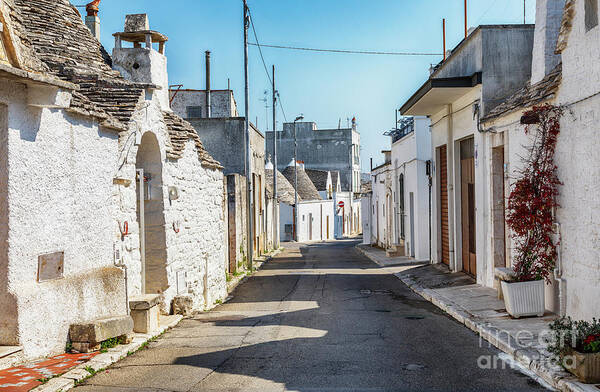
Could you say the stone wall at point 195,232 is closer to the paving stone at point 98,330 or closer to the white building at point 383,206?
the paving stone at point 98,330

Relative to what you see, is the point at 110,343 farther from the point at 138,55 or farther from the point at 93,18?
the point at 93,18

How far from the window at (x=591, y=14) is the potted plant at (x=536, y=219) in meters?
1.32

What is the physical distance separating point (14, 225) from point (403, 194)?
2064cm

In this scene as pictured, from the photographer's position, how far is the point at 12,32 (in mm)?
6566

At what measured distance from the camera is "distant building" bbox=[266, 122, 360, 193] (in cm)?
6506

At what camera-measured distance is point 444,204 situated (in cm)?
1778

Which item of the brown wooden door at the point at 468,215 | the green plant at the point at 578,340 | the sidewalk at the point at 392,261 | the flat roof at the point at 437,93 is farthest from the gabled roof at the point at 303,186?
the green plant at the point at 578,340

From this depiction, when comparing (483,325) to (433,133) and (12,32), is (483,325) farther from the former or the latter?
(433,133)

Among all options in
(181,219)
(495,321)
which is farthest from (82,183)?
(495,321)

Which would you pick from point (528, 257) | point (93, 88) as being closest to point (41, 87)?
point (93, 88)

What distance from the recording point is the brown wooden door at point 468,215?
14914 mm

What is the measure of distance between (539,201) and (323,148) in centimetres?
5731

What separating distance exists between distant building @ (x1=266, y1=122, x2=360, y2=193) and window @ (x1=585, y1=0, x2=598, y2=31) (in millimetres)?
56553

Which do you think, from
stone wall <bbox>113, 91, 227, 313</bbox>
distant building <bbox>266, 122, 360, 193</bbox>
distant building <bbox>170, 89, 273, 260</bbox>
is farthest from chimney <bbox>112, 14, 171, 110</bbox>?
distant building <bbox>266, 122, 360, 193</bbox>
